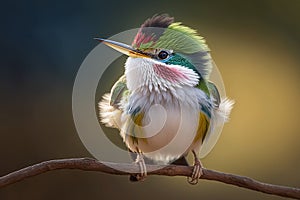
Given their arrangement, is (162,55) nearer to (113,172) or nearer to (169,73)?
(169,73)

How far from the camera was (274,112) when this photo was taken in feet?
3.36

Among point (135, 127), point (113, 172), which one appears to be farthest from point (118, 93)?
point (113, 172)

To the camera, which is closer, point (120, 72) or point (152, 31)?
point (152, 31)

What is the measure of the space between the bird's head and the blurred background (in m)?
0.33

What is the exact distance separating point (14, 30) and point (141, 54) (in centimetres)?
45

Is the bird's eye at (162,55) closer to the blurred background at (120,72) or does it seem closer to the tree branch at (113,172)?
the tree branch at (113,172)

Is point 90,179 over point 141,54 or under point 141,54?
under

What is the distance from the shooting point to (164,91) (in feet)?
2.03

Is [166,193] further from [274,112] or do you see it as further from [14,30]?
[14,30]

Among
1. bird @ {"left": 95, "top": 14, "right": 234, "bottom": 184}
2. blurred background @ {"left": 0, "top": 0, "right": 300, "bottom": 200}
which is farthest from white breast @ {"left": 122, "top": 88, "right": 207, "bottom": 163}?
blurred background @ {"left": 0, "top": 0, "right": 300, "bottom": 200}

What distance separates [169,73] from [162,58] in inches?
0.8

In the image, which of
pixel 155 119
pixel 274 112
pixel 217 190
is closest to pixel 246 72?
pixel 274 112

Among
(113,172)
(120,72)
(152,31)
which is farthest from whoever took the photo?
(120,72)

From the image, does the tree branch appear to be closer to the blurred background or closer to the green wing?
the green wing
